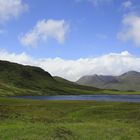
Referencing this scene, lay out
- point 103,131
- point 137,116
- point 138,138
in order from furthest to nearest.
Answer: point 137,116 < point 103,131 < point 138,138

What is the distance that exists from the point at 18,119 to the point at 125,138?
15.2 meters

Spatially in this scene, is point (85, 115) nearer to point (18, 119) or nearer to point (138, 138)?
point (18, 119)

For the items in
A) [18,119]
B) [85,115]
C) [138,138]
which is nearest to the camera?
[138,138]

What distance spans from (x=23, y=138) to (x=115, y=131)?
12166 mm

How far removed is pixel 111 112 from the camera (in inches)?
2499

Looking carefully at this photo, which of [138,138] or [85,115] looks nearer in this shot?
[138,138]

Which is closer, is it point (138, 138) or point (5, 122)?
point (138, 138)

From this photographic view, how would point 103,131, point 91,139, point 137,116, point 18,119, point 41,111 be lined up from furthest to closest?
point 41,111, point 137,116, point 18,119, point 103,131, point 91,139

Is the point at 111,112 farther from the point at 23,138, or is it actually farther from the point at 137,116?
the point at 23,138

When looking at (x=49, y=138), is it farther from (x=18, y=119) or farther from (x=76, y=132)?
(x=18, y=119)

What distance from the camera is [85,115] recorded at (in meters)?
61.3

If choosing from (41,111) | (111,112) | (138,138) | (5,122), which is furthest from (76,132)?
(41,111)

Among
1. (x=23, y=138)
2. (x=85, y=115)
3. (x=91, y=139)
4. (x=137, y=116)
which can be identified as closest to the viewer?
(x=23, y=138)

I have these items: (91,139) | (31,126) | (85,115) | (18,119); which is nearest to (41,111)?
(85,115)
